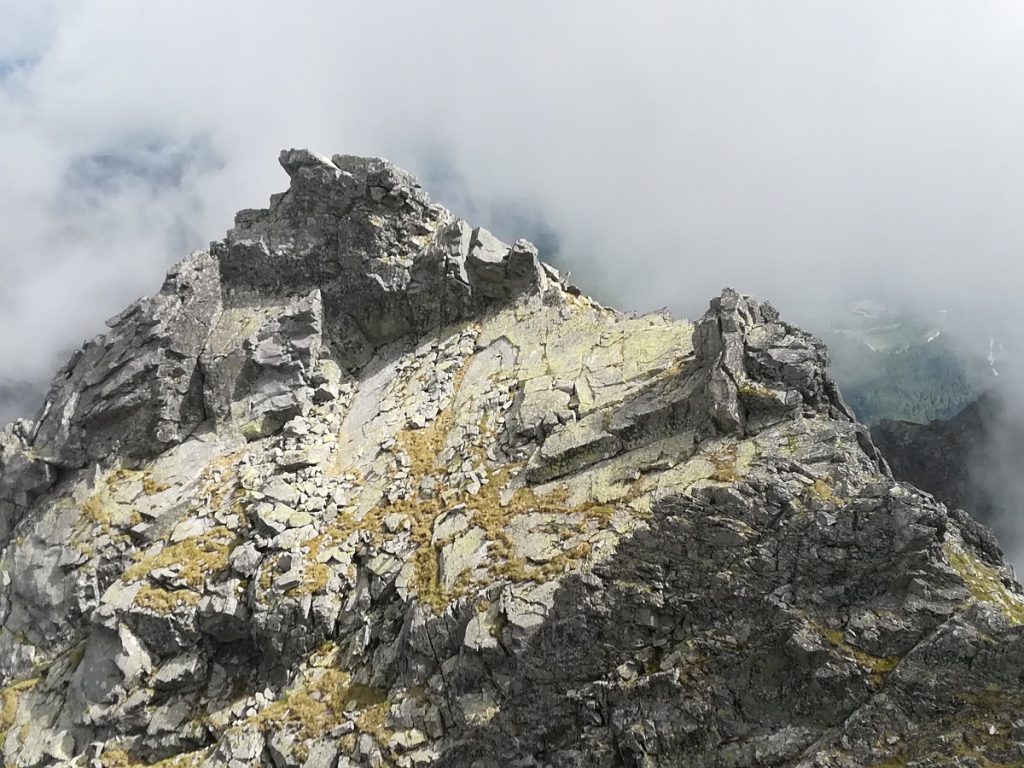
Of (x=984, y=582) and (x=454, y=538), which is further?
(x=454, y=538)

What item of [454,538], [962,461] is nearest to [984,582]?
[454,538]

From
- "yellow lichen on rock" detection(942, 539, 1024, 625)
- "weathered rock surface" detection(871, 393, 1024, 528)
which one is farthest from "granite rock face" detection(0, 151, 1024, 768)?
"weathered rock surface" detection(871, 393, 1024, 528)

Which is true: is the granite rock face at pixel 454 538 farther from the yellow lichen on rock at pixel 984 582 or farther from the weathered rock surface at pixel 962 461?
the weathered rock surface at pixel 962 461

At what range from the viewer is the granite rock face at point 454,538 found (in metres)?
16.1

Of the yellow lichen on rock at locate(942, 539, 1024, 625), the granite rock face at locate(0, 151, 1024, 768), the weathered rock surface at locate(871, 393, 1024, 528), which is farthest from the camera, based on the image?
the weathered rock surface at locate(871, 393, 1024, 528)

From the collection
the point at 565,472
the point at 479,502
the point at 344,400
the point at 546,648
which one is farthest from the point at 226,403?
the point at 546,648

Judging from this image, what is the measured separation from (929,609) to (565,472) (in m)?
12.0

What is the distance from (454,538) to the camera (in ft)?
75.8

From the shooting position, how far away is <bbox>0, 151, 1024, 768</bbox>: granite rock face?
634 inches

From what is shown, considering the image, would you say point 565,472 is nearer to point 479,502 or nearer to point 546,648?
point 479,502

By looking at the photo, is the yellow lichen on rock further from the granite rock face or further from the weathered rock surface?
the weathered rock surface

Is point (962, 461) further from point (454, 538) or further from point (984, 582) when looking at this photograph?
point (454, 538)

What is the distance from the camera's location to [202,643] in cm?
2400

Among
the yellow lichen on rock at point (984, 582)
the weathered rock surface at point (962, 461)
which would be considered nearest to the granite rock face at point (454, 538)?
the yellow lichen on rock at point (984, 582)
